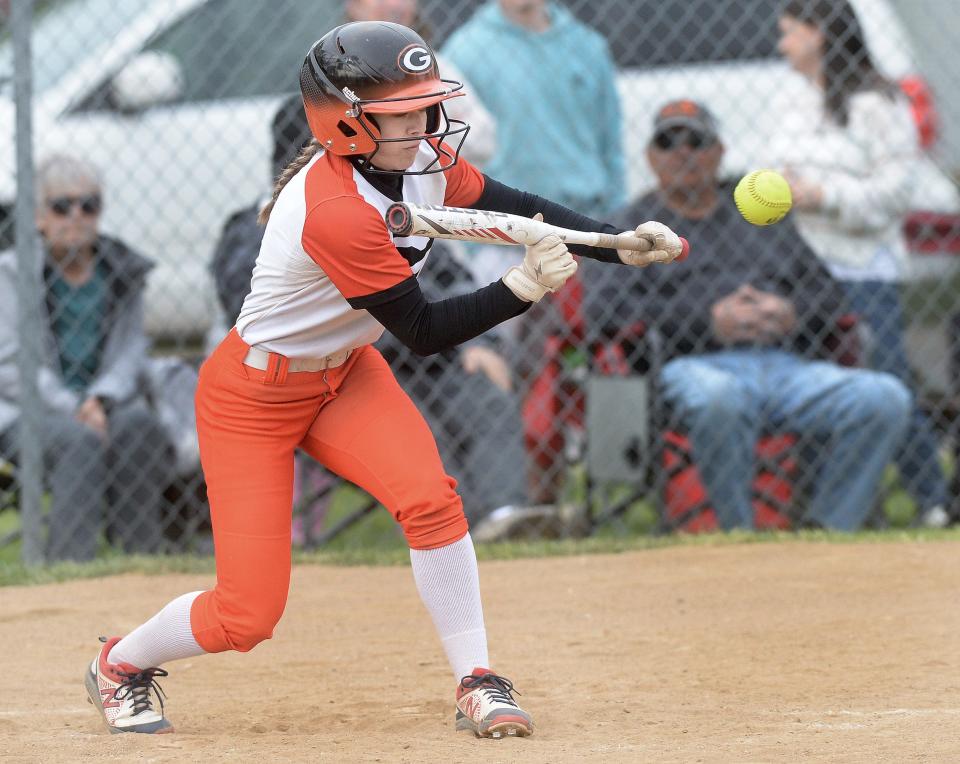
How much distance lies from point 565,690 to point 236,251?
249 cm

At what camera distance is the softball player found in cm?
319

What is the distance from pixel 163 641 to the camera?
3531 millimetres

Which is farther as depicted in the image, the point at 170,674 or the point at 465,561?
the point at 170,674

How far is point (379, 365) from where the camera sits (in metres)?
3.65

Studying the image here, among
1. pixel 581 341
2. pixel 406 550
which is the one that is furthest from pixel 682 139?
pixel 406 550

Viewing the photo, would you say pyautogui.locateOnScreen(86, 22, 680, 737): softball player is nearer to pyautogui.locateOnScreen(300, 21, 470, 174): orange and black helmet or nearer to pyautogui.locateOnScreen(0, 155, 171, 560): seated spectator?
pyautogui.locateOnScreen(300, 21, 470, 174): orange and black helmet

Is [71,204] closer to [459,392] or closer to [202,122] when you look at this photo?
[202,122]

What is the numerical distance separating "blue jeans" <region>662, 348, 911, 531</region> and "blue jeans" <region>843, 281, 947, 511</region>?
0.31 m

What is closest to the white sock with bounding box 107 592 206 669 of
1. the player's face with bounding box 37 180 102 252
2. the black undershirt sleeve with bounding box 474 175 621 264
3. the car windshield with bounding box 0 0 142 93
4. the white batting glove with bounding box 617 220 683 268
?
the black undershirt sleeve with bounding box 474 175 621 264

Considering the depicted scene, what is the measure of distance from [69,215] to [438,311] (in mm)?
2973

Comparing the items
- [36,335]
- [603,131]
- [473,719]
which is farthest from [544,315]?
[473,719]

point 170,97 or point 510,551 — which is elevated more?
point 170,97

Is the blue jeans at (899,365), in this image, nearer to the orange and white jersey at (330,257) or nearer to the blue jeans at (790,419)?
the blue jeans at (790,419)

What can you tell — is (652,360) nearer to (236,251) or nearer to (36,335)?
(236,251)
